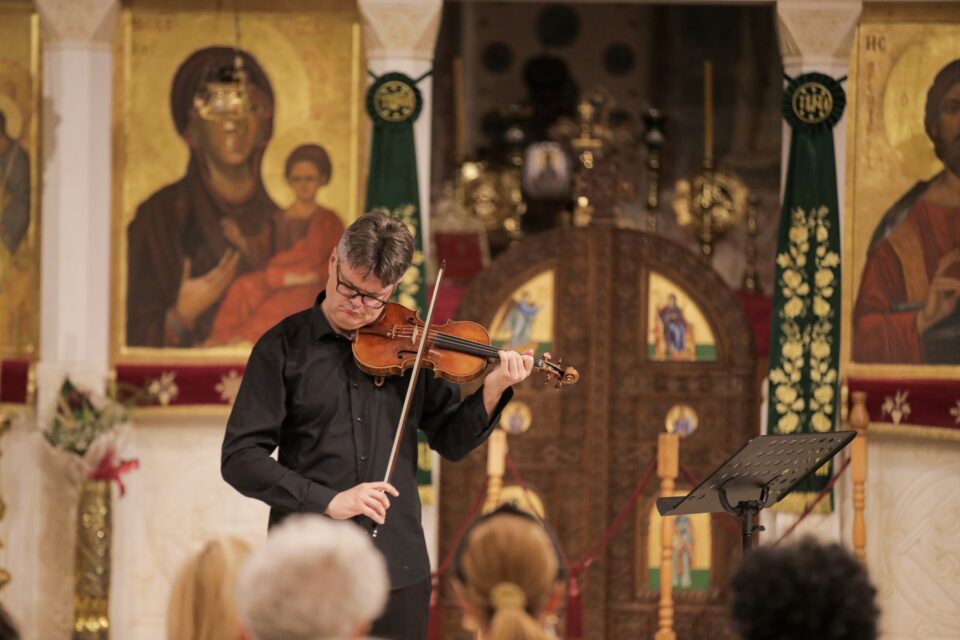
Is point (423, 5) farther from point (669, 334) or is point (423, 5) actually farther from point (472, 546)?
point (472, 546)

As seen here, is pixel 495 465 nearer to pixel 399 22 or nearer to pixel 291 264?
pixel 291 264

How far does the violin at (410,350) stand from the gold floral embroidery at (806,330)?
3.27 metres

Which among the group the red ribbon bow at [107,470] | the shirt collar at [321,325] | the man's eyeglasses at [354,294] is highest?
the man's eyeglasses at [354,294]

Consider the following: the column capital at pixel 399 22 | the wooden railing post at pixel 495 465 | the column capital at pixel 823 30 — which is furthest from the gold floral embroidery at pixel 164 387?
the column capital at pixel 823 30

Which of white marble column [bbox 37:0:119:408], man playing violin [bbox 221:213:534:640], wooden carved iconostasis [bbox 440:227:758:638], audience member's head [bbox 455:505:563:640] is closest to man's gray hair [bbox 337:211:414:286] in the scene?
man playing violin [bbox 221:213:534:640]

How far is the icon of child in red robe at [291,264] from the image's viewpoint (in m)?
7.99

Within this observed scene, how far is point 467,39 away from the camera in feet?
36.3

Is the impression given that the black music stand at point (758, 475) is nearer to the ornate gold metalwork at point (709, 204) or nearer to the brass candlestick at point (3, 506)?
the brass candlestick at point (3, 506)

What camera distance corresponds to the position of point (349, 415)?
14.9ft

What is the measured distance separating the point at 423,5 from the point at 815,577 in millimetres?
5607

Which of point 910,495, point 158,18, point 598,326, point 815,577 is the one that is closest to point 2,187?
point 158,18

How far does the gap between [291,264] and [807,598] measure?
18.3 ft

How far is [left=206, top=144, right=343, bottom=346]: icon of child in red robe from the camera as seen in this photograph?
799 centimetres

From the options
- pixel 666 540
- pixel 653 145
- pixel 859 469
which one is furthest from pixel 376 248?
pixel 653 145
